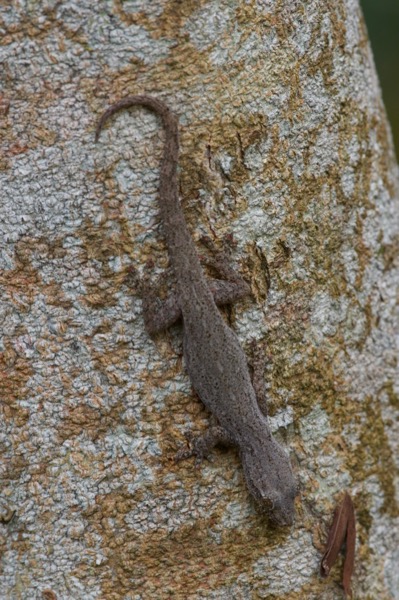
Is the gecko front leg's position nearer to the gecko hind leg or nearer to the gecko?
the gecko

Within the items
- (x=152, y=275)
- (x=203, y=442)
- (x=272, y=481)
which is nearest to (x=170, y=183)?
(x=152, y=275)

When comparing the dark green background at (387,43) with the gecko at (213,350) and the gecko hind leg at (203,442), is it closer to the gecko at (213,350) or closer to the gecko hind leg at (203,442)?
the gecko at (213,350)

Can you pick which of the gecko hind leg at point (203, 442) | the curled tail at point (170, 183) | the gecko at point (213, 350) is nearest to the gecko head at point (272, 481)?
the gecko at point (213, 350)

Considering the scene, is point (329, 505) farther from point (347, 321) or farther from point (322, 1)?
point (322, 1)

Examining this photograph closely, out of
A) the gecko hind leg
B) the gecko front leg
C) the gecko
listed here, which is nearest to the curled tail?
the gecko

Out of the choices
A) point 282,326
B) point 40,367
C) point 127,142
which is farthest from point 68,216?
point 282,326
